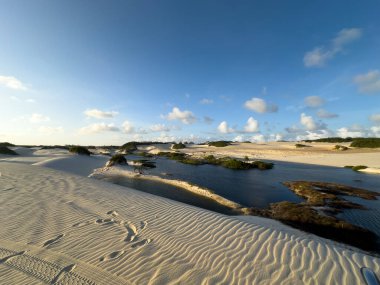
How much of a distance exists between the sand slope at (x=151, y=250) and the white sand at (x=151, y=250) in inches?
0.9

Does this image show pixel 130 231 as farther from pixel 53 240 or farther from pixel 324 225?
pixel 324 225

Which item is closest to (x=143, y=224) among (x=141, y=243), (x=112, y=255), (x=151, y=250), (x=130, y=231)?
(x=130, y=231)

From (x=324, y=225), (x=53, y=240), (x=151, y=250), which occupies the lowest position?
(x=324, y=225)

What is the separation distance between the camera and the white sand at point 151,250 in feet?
15.5

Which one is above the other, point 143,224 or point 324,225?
point 143,224

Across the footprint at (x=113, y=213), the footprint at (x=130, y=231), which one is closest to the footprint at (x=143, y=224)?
the footprint at (x=130, y=231)

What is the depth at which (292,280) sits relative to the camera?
4699 mm

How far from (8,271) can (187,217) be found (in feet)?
18.6

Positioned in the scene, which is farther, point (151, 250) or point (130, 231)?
point (130, 231)

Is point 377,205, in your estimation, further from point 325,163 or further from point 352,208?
point 325,163

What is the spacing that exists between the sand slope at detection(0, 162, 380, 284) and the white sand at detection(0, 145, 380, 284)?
0.08ft

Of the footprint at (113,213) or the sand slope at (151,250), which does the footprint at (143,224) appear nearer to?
the sand slope at (151,250)

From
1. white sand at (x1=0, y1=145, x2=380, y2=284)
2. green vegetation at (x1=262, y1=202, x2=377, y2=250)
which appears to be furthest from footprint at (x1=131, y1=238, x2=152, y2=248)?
green vegetation at (x1=262, y1=202, x2=377, y2=250)

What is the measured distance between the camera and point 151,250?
19.0 feet
